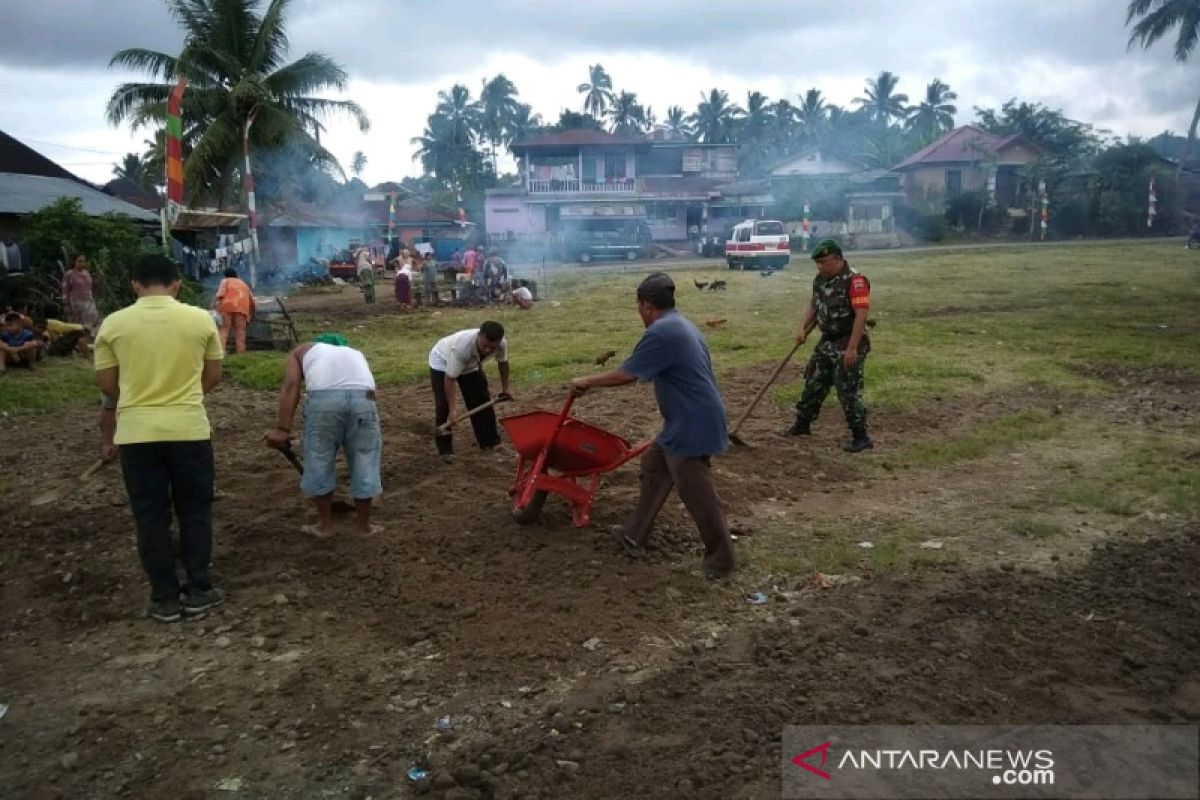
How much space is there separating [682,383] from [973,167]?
46445mm

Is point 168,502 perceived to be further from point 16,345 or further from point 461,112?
point 461,112

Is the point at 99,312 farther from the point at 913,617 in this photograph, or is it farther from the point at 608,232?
the point at 608,232

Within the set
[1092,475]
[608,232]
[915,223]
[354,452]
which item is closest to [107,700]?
[354,452]

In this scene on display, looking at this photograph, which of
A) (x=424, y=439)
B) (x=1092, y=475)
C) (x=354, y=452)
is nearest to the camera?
(x=354, y=452)

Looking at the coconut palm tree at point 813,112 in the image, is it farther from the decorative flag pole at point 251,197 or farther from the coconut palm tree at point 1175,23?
the decorative flag pole at point 251,197

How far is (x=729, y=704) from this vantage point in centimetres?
339

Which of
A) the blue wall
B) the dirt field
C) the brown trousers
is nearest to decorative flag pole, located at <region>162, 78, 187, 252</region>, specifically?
the dirt field

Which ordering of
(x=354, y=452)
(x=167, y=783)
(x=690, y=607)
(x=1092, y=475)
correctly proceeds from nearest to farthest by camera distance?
(x=167, y=783) < (x=690, y=607) < (x=354, y=452) < (x=1092, y=475)

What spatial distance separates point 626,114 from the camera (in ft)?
218

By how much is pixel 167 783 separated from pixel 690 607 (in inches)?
91.3

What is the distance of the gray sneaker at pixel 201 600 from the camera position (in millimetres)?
4430

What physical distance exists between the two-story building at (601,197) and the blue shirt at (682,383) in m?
37.5

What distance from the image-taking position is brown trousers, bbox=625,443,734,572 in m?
4.60

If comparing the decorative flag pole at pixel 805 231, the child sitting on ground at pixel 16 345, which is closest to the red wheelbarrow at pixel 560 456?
the child sitting on ground at pixel 16 345
